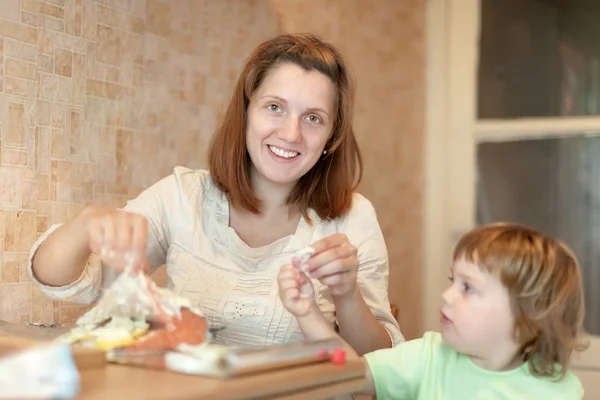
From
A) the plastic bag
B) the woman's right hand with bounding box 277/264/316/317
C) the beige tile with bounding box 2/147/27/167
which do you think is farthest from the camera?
the beige tile with bounding box 2/147/27/167

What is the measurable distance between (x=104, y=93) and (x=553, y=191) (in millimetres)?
1615

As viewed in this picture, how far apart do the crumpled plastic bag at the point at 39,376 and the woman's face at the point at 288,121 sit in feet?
2.67

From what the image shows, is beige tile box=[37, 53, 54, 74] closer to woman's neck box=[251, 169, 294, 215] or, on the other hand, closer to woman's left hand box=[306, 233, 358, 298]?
woman's neck box=[251, 169, 294, 215]

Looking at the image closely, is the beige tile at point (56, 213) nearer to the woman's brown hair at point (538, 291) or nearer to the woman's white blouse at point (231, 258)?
the woman's white blouse at point (231, 258)

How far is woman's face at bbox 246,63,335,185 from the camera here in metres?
1.45

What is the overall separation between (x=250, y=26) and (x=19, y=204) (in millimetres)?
883

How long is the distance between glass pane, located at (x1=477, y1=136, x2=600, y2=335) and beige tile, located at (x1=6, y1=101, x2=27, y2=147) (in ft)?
5.58

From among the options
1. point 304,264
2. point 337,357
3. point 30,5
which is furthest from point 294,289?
point 30,5

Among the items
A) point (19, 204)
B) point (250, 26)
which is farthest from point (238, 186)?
point (250, 26)

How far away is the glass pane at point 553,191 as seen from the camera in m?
2.63

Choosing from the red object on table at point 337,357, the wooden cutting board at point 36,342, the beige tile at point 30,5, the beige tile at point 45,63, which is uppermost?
the beige tile at point 30,5

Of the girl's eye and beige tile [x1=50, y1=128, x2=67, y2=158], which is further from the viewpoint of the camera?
beige tile [x1=50, y1=128, x2=67, y2=158]

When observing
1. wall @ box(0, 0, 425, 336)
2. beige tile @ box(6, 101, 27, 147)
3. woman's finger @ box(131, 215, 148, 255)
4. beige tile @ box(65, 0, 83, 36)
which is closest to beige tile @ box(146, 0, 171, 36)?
wall @ box(0, 0, 425, 336)

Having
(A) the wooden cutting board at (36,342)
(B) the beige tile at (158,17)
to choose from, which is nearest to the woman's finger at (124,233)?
(A) the wooden cutting board at (36,342)
